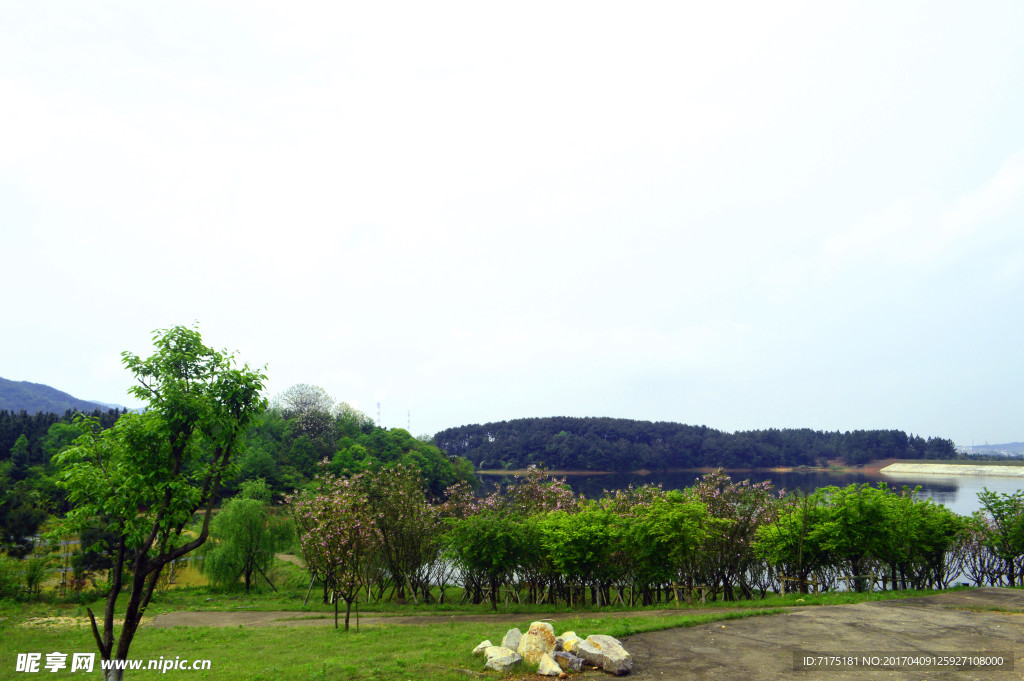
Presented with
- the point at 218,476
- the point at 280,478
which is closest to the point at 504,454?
the point at 280,478

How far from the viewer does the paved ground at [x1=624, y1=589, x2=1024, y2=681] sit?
9758 mm

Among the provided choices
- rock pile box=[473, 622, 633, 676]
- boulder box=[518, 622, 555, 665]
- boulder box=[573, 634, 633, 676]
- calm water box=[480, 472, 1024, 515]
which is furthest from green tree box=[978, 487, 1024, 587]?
calm water box=[480, 472, 1024, 515]

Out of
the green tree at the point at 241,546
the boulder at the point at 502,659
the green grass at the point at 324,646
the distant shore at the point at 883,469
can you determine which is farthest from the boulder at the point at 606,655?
the distant shore at the point at 883,469

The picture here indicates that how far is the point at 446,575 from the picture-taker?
26.3 meters

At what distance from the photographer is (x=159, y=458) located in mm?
8156

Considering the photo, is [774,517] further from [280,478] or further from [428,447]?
[428,447]

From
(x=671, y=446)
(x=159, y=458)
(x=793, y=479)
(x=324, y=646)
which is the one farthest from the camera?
(x=671, y=446)

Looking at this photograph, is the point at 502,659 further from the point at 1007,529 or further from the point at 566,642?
the point at 1007,529

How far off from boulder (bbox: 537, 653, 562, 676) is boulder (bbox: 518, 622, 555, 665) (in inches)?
9.9

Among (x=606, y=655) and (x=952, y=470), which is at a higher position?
(x=606, y=655)

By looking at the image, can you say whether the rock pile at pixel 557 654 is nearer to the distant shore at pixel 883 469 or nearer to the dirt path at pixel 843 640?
the dirt path at pixel 843 640

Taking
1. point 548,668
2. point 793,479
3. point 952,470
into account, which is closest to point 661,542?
point 548,668

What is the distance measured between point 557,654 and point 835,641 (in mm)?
6026

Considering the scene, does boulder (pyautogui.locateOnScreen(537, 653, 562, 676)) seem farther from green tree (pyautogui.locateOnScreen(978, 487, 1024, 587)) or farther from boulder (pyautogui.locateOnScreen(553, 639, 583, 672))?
green tree (pyautogui.locateOnScreen(978, 487, 1024, 587))
